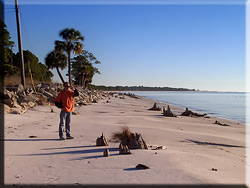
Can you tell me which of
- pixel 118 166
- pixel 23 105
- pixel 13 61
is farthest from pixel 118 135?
pixel 13 61

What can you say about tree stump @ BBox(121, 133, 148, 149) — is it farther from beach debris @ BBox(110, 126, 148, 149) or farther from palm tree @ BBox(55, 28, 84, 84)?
palm tree @ BBox(55, 28, 84, 84)

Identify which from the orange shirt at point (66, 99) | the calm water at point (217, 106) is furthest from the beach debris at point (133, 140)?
the calm water at point (217, 106)

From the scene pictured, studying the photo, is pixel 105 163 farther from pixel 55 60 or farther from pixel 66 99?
pixel 55 60

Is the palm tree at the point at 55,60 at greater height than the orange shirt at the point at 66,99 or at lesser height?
greater

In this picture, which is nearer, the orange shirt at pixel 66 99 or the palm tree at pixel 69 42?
the orange shirt at pixel 66 99

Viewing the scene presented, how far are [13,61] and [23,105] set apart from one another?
4055cm

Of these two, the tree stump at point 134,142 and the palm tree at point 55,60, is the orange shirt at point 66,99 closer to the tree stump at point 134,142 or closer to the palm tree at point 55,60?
the tree stump at point 134,142

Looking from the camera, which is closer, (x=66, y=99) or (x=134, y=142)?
(x=134, y=142)

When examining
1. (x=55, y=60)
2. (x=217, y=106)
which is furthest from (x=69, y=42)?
(x=217, y=106)

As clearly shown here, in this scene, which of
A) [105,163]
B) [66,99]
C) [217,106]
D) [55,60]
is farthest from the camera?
[55,60]

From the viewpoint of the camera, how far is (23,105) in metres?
12.2

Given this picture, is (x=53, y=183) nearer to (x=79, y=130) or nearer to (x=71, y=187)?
(x=71, y=187)

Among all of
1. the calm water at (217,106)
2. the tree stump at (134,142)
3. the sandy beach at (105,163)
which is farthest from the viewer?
the calm water at (217,106)

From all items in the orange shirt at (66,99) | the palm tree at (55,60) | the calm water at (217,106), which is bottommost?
the calm water at (217,106)
